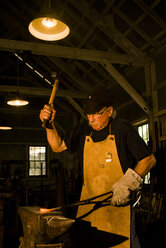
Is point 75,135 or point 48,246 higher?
point 75,135

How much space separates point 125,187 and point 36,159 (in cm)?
1283

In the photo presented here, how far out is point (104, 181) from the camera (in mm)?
2719

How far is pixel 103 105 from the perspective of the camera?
8.86 ft

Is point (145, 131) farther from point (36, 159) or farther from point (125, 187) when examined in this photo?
point (36, 159)

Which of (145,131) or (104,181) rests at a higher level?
(145,131)

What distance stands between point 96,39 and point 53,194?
6.32 m

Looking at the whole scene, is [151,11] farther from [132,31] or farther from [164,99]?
[164,99]

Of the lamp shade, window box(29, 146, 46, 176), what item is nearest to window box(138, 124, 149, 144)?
the lamp shade

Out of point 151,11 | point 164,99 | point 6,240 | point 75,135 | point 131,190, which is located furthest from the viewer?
point 164,99

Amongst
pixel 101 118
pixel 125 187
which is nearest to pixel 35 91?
pixel 101 118

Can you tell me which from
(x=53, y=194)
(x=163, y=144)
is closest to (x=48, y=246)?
(x=163, y=144)

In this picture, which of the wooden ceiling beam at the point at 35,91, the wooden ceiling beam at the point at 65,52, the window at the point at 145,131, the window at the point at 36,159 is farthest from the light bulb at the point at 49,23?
the window at the point at 36,159

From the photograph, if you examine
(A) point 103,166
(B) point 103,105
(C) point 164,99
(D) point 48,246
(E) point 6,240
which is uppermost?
(C) point 164,99

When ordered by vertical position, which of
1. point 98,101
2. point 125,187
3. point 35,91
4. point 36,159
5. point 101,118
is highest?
point 35,91
